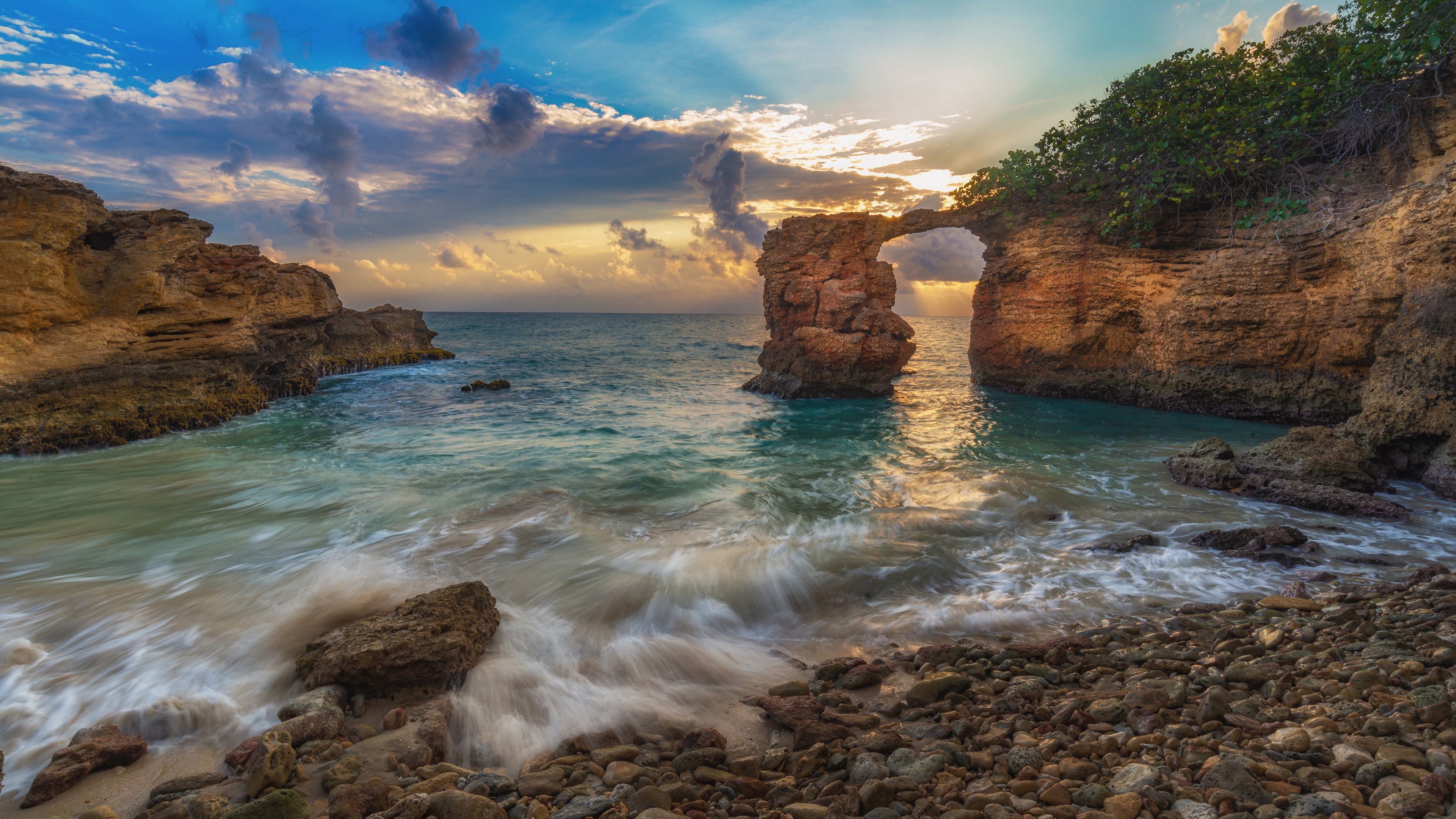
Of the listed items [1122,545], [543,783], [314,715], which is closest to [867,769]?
[543,783]

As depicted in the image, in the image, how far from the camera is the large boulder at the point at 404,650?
4.19 metres

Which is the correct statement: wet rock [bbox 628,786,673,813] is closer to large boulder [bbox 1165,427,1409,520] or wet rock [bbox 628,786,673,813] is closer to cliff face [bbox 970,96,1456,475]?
large boulder [bbox 1165,427,1409,520]

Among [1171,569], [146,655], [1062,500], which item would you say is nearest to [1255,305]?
[1062,500]

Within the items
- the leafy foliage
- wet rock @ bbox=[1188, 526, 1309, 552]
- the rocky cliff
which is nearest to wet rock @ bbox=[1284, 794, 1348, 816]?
wet rock @ bbox=[1188, 526, 1309, 552]

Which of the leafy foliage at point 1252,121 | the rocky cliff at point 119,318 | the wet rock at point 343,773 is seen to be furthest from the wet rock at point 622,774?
the leafy foliage at point 1252,121

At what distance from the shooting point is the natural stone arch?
21375 mm

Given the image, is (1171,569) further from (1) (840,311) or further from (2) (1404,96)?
(1) (840,311)

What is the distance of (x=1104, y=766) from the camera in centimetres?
296

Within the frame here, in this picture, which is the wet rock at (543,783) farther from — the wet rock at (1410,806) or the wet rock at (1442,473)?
the wet rock at (1442,473)

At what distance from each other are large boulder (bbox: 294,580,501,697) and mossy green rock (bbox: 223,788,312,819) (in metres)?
1.25

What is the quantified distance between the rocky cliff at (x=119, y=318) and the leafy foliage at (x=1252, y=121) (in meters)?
25.0

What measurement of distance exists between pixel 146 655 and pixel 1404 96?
73.9 ft

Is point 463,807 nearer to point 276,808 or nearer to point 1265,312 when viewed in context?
point 276,808

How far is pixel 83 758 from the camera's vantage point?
10.8 feet
